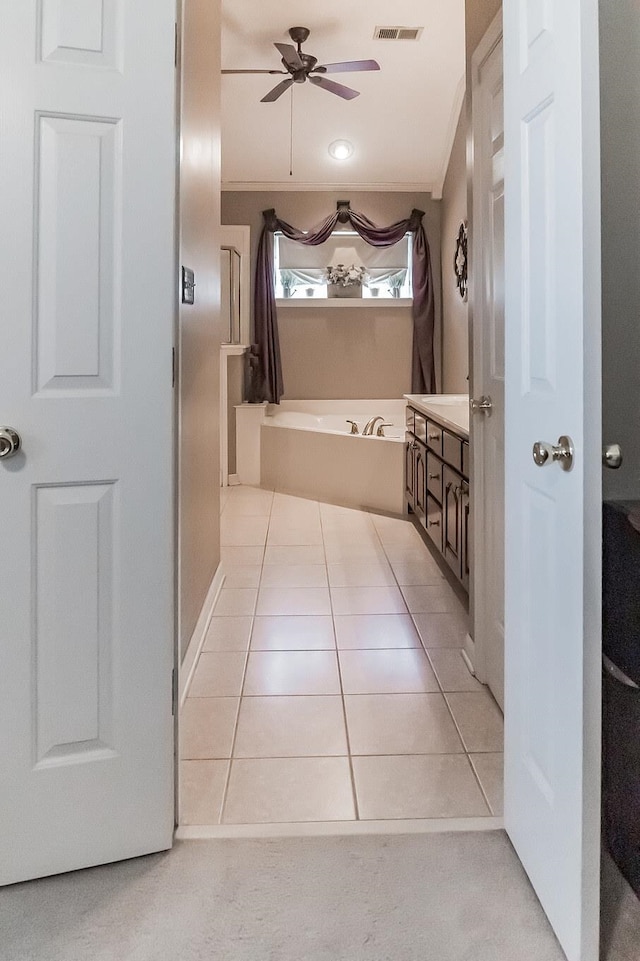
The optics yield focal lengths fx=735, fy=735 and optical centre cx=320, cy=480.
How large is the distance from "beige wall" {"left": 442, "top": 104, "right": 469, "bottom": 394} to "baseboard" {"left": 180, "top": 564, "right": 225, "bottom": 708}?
3.23 m

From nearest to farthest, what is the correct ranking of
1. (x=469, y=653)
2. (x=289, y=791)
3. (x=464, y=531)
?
(x=289, y=791), (x=469, y=653), (x=464, y=531)

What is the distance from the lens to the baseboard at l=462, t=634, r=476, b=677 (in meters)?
2.61

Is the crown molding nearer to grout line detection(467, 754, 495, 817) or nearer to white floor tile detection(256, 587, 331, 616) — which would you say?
white floor tile detection(256, 587, 331, 616)

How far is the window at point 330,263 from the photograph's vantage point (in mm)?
7074

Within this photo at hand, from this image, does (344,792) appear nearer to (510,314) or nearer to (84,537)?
(84,537)

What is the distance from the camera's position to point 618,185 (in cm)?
161

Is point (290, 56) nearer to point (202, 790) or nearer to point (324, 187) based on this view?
point (324, 187)

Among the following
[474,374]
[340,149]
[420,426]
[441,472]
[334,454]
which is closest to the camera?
[474,374]

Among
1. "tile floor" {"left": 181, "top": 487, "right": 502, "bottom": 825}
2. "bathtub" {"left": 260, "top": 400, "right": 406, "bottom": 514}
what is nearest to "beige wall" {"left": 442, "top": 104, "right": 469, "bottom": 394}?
"bathtub" {"left": 260, "top": 400, "right": 406, "bottom": 514}

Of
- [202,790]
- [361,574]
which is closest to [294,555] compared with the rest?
[361,574]

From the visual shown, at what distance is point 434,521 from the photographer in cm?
398

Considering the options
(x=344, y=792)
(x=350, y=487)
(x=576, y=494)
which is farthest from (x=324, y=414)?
(x=576, y=494)

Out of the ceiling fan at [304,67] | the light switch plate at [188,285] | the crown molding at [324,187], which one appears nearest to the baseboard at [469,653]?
the light switch plate at [188,285]

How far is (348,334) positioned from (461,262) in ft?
4.58
